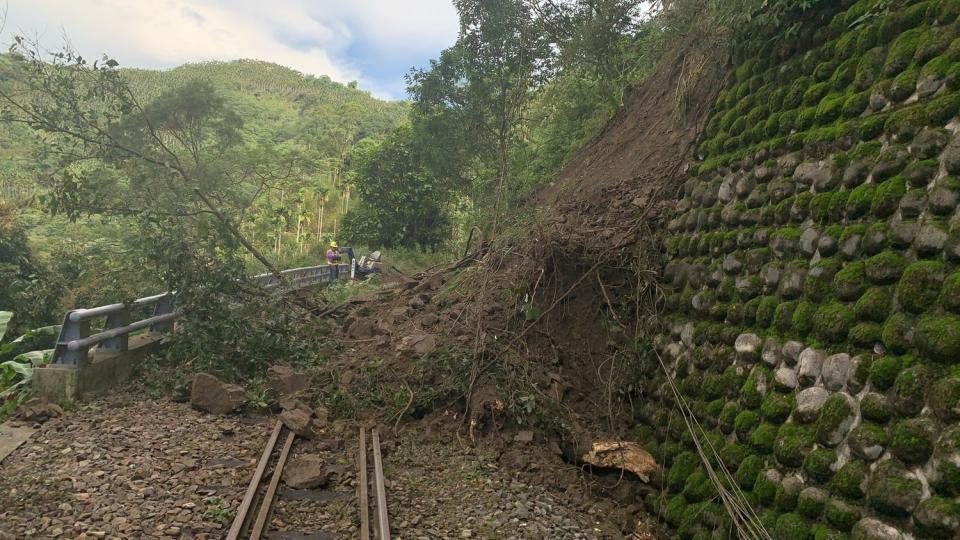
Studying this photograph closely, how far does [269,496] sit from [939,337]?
524cm

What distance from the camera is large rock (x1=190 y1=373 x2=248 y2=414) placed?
8.04 meters

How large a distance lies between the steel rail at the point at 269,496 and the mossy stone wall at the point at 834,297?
3.57m

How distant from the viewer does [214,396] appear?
26.6 ft

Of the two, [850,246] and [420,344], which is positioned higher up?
[850,246]

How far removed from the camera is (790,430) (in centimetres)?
440

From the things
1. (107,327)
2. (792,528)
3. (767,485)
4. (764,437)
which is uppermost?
(764,437)

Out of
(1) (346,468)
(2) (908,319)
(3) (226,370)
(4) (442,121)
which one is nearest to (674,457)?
(2) (908,319)

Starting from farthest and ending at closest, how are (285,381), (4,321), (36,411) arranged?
1. (285,381)
2. (4,321)
3. (36,411)

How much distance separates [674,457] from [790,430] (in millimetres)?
1786

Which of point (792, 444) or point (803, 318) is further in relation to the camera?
point (803, 318)

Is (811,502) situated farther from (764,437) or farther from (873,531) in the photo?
(764,437)

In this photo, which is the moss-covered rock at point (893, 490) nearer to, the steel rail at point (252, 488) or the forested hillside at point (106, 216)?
the steel rail at point (252, 488)

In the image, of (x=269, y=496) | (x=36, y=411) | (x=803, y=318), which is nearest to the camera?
(x=803, y=318)

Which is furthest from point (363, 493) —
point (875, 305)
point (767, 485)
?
point (875, 305)
